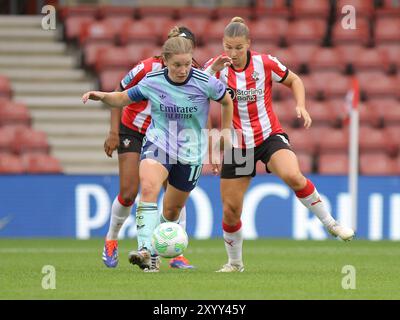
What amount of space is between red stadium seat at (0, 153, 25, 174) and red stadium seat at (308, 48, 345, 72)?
4967 millimetres

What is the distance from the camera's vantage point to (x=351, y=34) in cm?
1897

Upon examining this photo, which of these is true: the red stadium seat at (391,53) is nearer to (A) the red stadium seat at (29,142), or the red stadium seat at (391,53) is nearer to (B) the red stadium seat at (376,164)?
(B) the red stadium seat at (376,164)

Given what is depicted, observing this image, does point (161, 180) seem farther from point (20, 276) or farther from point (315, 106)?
point (315, 106)

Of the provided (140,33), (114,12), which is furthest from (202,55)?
(114,12)

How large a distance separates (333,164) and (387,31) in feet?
11.5

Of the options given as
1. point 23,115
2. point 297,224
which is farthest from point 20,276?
point 23,115

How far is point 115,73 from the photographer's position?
17891 millimetres

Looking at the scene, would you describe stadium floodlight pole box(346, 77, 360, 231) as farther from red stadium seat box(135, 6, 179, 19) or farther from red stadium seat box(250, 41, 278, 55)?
red stadium seat box(135, 6, 179, 19)

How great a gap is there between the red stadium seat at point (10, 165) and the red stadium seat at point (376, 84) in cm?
553

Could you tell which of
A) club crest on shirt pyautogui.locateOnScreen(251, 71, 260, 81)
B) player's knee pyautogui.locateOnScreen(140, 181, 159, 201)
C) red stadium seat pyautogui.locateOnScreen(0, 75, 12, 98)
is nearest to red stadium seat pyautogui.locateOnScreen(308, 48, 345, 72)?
red stadium seat pyautogui.locateOnScreen(0, 75, 12, 98)

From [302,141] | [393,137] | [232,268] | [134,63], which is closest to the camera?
[232,268]

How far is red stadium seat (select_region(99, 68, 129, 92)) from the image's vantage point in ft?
58.0

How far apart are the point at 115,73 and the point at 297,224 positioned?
4359 millimetres

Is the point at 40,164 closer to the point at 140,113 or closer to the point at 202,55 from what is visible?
the point at 202,55
